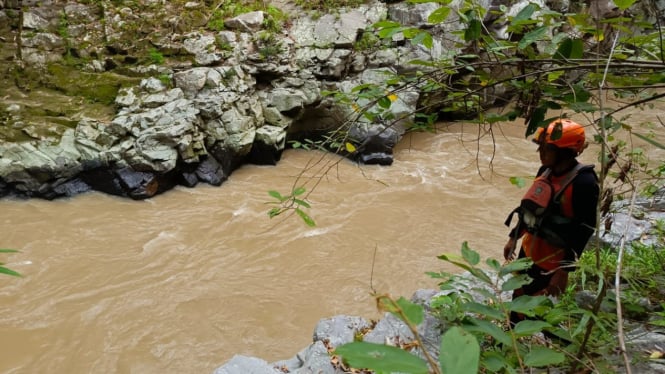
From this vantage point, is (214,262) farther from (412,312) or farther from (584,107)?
(412,312)

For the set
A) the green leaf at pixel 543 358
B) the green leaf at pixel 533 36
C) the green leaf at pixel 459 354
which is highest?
the green leaf at pixel 533 36

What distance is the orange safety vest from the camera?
2266 mm

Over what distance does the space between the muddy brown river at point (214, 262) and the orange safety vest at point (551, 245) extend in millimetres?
597

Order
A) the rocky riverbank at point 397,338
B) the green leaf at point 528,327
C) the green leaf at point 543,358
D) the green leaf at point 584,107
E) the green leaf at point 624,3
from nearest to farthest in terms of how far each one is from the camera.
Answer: the green leaf at point 543,358 → the green leaf at point 528,327 → the green leaf at point 624,3 → the green leaf at point 584,107 → the rocky riverbank at point 397,338

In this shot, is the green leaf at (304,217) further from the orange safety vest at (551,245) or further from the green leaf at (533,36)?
the orange safety vest at (551,245)

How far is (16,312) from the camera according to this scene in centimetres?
388

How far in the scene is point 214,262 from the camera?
4863 millimetres

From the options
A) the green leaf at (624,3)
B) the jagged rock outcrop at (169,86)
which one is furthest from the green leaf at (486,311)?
the jagged rock outcrop at (169,86)

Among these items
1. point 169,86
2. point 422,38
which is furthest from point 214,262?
point 422,38

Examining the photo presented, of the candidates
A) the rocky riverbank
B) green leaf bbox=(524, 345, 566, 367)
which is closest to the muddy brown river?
the rocky riverbank

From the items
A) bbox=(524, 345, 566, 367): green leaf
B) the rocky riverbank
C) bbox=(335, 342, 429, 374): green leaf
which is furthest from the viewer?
the rocky riverbank

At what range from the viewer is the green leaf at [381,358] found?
0.46m

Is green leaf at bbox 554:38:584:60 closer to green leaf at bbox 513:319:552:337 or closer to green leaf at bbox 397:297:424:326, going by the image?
green leaf at bbox 513:319:552:337

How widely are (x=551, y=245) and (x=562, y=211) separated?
20 cm
